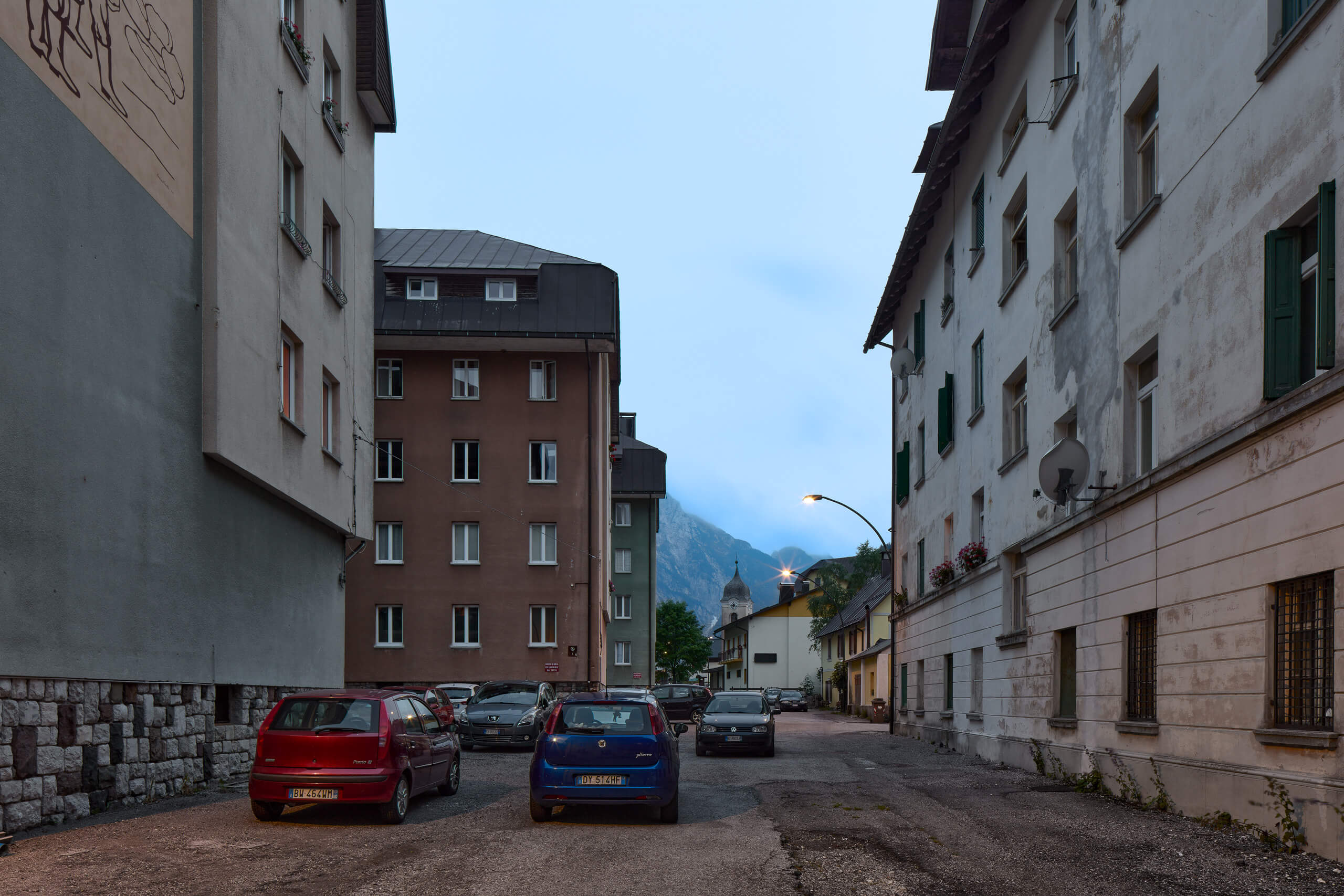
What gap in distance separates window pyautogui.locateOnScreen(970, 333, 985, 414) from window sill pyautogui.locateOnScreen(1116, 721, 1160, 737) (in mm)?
10801

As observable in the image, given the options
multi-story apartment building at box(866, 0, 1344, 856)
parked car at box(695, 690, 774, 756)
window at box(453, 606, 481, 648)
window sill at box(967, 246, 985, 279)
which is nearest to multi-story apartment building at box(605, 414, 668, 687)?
window at box(453, 606, 481, 648)

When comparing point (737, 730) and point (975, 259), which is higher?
point (975, 259)

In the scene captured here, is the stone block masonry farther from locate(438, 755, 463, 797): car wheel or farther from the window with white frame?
the window with white frame

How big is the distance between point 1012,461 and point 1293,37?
1177 cm

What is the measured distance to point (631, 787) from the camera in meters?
12.5

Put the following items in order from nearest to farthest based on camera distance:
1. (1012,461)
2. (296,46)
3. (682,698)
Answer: (296,46) → (1012,461) → (682,698)

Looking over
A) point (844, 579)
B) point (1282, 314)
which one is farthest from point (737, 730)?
point (844, 579)

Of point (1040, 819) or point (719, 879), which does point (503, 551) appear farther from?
point (719, 879)

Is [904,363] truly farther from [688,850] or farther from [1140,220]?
[688,850]

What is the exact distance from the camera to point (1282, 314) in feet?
35.9

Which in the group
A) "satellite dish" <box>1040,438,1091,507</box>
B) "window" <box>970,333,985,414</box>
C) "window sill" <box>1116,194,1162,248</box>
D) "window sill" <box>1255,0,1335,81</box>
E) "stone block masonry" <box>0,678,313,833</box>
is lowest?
"stone block masonry" <box>0,678,313,833</box>

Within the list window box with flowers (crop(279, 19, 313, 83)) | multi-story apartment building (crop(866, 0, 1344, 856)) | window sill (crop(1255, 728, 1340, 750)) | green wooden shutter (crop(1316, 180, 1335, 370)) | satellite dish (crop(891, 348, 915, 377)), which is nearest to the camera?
window sill (crop(1255, 728, 1340, 750))

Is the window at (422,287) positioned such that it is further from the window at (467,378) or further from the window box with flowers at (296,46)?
the window box with flowers at (296,46)

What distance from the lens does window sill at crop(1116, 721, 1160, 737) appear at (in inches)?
550
